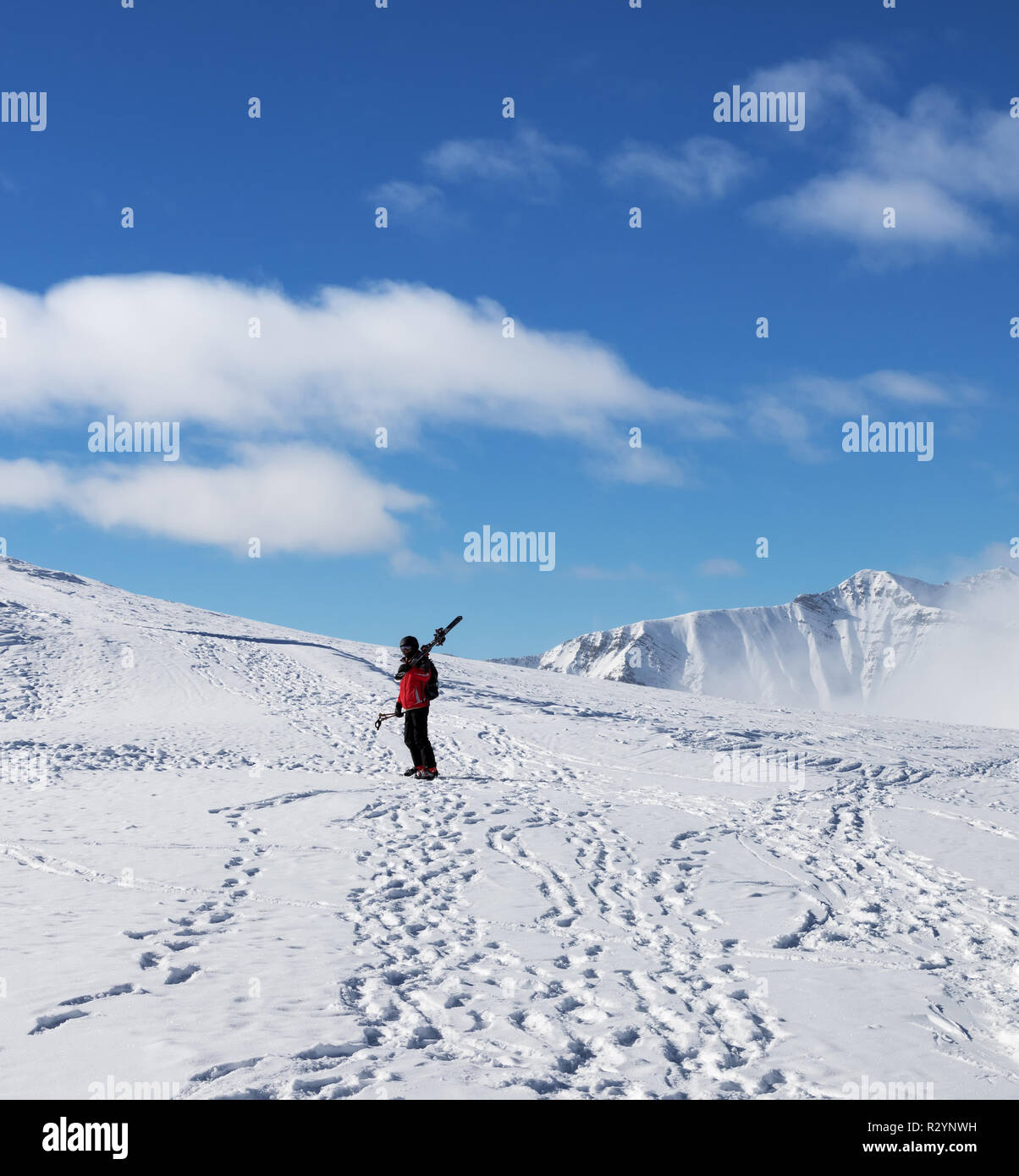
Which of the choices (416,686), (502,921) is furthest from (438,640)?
(502,921)

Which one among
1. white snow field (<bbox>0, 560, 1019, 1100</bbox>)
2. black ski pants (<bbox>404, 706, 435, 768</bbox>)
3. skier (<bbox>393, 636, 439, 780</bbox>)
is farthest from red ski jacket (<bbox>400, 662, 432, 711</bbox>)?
white snow field (<bbox>0, 560, 1019, 1100</bbox>)

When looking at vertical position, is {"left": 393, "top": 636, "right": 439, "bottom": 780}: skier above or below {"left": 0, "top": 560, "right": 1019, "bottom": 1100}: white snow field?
above

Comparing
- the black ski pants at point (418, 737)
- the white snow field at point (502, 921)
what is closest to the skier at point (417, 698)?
the black ski pants at point (418, 737)

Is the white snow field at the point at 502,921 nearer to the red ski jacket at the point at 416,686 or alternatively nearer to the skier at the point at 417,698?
the skier at the point at 417,698

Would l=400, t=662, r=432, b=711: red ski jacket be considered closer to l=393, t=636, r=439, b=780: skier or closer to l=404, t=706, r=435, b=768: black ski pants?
l=393, t=636, r=439, b=780: skier

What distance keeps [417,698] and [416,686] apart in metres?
0.21

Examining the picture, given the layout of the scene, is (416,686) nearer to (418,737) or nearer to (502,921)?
(418,737)

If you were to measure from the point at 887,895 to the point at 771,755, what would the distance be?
10274 millimetres

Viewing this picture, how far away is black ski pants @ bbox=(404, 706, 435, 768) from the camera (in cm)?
1505

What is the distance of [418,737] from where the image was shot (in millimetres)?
15305

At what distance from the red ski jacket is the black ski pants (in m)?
0.11

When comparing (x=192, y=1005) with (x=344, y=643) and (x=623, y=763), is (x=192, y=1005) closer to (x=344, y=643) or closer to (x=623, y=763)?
(x=623, y=763)
